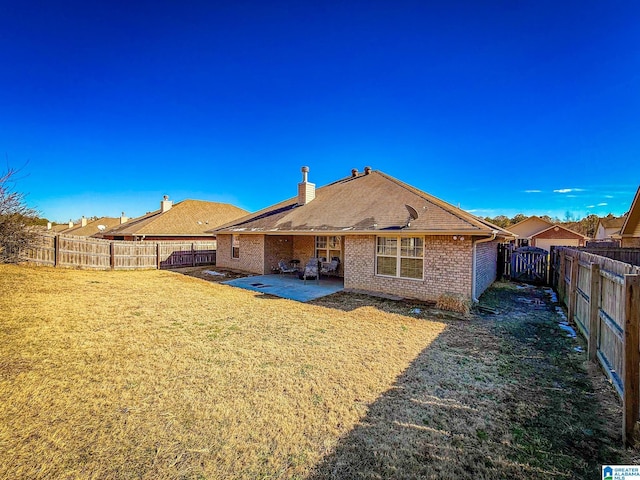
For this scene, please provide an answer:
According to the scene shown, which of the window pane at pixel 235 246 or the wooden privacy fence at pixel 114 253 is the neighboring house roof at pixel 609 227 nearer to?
the window pane at pixel 235 246

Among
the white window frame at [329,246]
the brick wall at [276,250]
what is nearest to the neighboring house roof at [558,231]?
the white window frame at [329,246]

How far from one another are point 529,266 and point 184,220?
25.2 m

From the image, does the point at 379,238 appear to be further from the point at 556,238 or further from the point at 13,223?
the point at 556,238

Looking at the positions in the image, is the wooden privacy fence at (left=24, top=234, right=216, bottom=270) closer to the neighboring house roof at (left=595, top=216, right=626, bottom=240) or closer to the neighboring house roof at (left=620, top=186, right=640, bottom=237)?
the neighboring house roof at (left=620, top=186, right=640, bottom=237)

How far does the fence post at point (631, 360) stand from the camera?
9.85 ft

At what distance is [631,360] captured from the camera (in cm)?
305

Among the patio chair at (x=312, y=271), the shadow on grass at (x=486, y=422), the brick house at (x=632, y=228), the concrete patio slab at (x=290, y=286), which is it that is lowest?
the shadow on grass at (x=486, y=422)

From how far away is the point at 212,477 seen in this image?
2.58m

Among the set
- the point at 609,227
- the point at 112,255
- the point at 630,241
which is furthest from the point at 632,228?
the point at 609,227

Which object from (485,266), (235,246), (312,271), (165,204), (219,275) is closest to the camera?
(485,266)

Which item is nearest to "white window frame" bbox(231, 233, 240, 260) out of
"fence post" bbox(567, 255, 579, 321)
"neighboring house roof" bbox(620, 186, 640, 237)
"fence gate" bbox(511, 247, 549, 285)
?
"fence gate" bbox(511, 247, 549, 285)

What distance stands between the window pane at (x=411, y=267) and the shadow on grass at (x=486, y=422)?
448cm

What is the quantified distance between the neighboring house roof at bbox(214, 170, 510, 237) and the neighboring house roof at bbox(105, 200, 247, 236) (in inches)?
327

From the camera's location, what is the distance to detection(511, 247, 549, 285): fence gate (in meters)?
13.7
